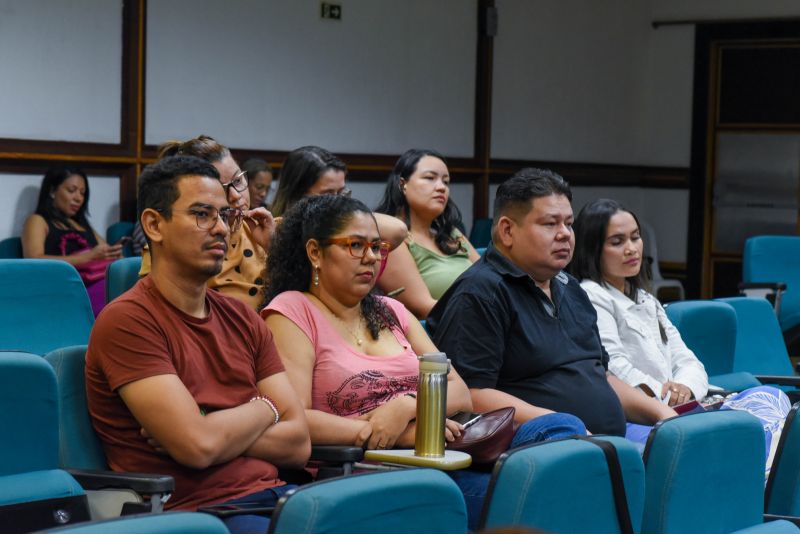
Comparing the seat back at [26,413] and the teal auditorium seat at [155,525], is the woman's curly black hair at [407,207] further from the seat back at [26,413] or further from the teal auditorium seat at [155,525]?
the teal auditorium seat at [155,525]

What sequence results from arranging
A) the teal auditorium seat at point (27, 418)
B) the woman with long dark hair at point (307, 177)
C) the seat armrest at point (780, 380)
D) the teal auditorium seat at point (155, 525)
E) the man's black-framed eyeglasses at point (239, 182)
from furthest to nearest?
1. the seat armrest at point (780, 380)
2. the woman with long dark hair at point (307, 177)
3. the man's black-framed eyeglasses at point (239, 182)
4. the teal auditorium seat at point (27, 418)
5. the teal auditorium seat at point (155, 525)

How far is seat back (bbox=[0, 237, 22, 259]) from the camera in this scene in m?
5.40

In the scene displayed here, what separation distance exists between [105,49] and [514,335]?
3.33 m

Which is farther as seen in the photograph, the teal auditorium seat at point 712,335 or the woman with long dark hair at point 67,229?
the woman with long dark hair at point 67,229

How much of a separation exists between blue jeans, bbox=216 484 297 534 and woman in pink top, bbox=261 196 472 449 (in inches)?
13.4

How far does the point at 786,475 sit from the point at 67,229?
3.78 metres

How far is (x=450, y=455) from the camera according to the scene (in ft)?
8.81

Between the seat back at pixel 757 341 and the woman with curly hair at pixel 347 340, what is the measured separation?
199cm

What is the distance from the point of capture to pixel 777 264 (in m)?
6.84

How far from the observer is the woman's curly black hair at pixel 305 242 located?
9.85 feet

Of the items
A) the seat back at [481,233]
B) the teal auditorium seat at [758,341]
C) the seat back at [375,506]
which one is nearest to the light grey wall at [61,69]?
the seat back at [481,233]

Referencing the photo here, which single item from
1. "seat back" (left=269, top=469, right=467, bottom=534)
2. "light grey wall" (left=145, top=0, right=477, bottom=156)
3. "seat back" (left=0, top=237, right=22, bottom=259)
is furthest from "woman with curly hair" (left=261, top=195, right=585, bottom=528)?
"light grey wall" (left=145, top=0, right=477, bottom=156)

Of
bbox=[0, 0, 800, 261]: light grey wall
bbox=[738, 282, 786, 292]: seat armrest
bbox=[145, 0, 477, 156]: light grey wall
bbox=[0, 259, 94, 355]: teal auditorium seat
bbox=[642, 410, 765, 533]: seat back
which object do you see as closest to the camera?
bbox=[642, 410, 765, 533]: seat back

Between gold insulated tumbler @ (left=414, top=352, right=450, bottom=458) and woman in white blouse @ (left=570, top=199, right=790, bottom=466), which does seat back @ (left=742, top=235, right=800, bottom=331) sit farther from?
gold insulated tumbler @ (left=414, top=352, right=450, bottom=458)
